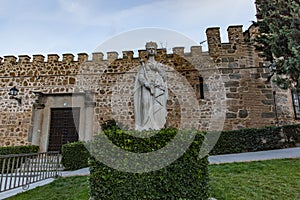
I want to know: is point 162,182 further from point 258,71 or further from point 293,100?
point 293,100

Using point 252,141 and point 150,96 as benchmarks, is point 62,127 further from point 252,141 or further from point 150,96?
point 252,141

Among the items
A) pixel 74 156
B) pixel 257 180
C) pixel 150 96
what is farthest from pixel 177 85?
pixel 257 180

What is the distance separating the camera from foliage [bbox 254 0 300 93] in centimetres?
558

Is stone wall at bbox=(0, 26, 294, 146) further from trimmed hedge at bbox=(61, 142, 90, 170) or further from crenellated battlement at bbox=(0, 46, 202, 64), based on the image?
trimmed hedge at bbox=(61, 142, 90, 170)

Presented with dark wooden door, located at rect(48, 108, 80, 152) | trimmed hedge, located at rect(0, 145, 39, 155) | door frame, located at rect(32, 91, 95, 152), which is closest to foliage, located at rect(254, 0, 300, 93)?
door frame, located at rect(32, 91, 95, 152)

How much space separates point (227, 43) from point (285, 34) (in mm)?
4213

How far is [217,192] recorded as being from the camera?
11.2 feet

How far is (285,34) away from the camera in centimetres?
575

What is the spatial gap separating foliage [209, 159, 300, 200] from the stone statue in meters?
1.56

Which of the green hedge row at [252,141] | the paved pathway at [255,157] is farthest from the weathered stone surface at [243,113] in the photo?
the paved pathway at [255,157]

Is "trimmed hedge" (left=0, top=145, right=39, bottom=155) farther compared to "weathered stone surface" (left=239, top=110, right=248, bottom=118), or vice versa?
"weathered stone surface" (left=239, top=110, right=248, bottom=118)

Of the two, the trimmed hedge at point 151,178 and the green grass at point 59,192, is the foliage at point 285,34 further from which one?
Answer: the green grass at point 59,192

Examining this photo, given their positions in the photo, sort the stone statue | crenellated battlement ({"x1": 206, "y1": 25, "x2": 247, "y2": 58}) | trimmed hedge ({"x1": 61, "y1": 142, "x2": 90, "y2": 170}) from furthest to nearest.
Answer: crenellated battlement ({"x1": 206, "y1": 25, "x2": 247, "y2": 58})
trimmed hedge ({"x1": 61, "y1": 142, "x2": 90, "y2": 170})
the stone statue

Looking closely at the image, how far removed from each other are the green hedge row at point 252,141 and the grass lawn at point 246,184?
7.49 feet
